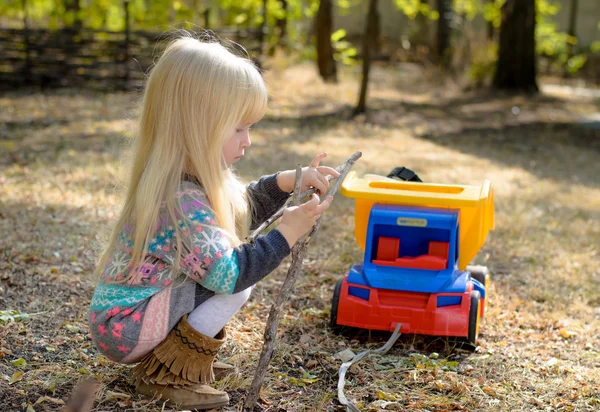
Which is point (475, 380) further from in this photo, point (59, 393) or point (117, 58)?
point (117, 58)

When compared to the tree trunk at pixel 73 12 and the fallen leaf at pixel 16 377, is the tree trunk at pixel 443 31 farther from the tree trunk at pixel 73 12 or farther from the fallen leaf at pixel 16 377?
the fallen leaf at pixel 16 377

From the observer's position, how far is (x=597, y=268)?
13.3 feet

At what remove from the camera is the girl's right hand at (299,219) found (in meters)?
2.07

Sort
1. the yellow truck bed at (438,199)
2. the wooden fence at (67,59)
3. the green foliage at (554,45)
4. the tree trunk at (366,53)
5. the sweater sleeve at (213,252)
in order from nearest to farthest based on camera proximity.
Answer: the sweater sleeve at (213,252) → the yellow truck bed at (438,199) → the tree trunk at (366,53) → the wooden fence at (67,59) → the green foliage at (554,45)

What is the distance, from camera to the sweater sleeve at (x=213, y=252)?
204cm

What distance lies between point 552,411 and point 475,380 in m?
0.29

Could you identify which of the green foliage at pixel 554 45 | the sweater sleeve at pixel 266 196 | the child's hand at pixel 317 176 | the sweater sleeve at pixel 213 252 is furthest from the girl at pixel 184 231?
the green foliage at pixel 554 45

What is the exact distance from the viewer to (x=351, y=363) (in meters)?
2.64

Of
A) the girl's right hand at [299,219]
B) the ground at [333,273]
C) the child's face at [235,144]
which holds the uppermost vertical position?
the child's face at [235,144]

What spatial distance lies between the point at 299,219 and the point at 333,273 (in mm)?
1668

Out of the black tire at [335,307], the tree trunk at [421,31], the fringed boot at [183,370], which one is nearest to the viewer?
the fringed boot at [183,370]

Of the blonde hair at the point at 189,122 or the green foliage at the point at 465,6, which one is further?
the green foliage at the point at 465,6

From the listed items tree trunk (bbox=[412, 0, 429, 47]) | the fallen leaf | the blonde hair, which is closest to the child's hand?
the blonde hair

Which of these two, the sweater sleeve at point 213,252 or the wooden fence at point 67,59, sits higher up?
the sweater sleeve at point 213,252
